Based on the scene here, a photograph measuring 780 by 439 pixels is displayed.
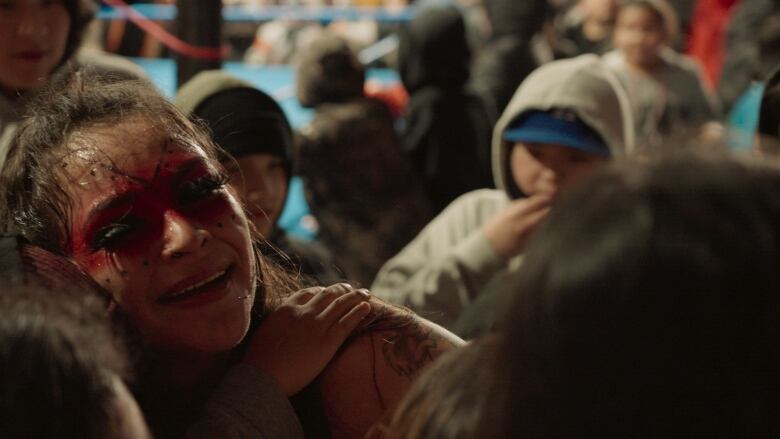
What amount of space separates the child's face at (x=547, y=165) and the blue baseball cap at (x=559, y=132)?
2 centimetres

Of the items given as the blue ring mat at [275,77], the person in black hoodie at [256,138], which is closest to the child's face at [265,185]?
the person in black hoodie at [256,138]

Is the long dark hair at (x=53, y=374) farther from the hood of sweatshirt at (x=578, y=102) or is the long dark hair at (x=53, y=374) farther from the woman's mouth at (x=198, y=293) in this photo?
the hood of sweatshirt at (x=578, y=102)

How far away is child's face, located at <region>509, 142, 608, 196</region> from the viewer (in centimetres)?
267

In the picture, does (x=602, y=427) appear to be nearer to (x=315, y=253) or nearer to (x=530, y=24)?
(x=315, y=253)

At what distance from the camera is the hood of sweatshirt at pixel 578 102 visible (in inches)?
110

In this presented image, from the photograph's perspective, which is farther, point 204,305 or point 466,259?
point 466,259

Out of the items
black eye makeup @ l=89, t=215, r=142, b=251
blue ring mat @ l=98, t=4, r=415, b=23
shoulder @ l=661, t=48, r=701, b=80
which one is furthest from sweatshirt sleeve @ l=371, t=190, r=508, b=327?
blue ring mat @ l=98, t=4, r=415, b=23

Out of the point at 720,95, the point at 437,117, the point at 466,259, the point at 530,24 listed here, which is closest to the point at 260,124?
the point at 466,259

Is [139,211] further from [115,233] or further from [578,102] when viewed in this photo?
[578,102]

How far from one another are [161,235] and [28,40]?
4.32 feet

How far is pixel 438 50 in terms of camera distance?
13.7 ft

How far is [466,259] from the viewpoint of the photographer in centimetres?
277

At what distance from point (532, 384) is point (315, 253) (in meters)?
2.02

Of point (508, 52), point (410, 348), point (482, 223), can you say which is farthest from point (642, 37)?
point (410, 348)
